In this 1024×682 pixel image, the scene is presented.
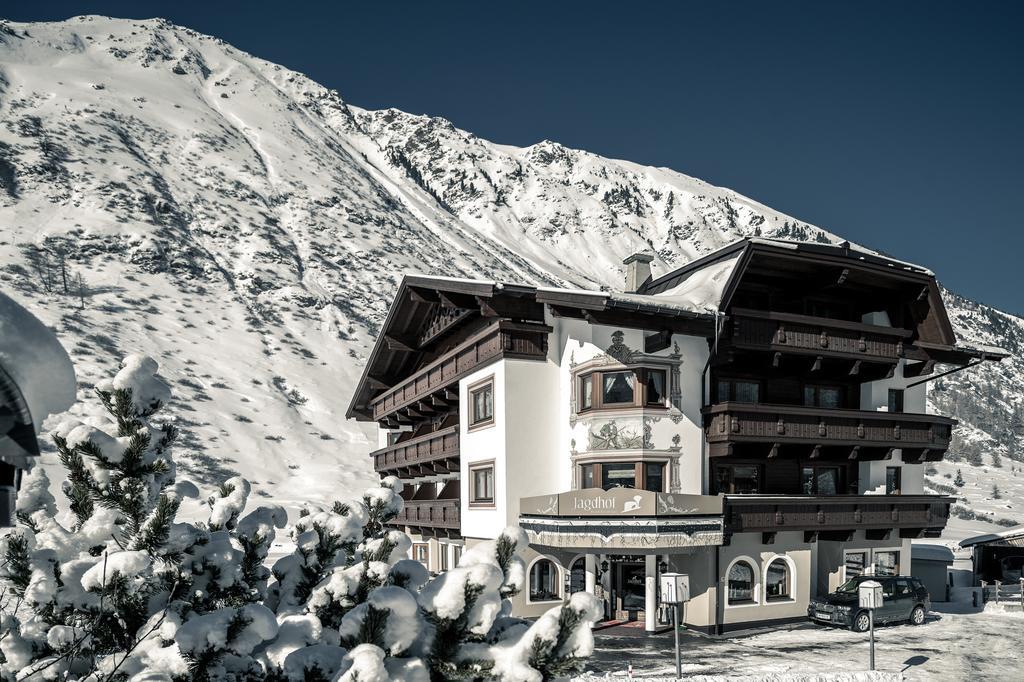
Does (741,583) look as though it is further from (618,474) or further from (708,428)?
(618,474)

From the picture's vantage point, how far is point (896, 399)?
1180 inches

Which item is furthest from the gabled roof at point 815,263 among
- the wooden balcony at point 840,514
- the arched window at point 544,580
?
the arched window at point 544,580

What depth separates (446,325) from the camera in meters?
30.6

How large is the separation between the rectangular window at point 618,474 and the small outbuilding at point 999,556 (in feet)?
66.2

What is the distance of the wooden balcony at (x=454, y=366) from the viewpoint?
24891 mm

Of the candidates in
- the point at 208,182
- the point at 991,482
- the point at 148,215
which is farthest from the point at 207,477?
the point at 991,482

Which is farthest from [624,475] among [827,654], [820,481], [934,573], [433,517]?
[934,573]

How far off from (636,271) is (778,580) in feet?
40.1

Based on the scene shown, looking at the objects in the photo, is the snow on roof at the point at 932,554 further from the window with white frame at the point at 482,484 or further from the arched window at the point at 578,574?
the window with white frame at the point at 482,484

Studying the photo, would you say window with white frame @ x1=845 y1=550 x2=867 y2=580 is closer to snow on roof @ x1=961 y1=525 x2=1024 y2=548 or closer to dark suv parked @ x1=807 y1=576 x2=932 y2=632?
dark suv parked @ x1=807 y1=576 x2=932 y2=632

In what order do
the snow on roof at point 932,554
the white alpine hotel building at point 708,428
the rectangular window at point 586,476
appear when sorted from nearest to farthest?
the white alpine hotel building at point 708,428 < the rectangular window at point 586,476 < the snow on roof at point 932,554

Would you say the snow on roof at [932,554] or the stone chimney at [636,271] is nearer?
the stone chimney at [636,271]

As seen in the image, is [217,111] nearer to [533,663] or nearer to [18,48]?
[18,48]

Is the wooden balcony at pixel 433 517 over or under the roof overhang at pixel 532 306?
under
